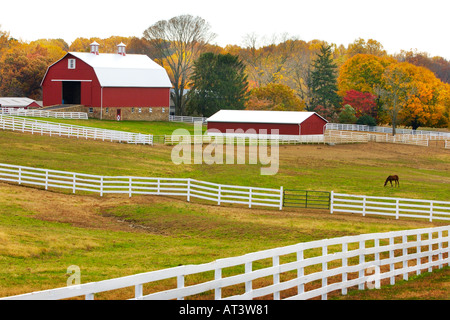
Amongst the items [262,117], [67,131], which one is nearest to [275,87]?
[262,117]

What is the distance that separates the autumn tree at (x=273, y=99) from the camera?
3816 inches

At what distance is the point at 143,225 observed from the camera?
89.1ft

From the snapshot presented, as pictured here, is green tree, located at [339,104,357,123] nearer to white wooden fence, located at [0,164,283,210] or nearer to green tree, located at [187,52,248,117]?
green tree, located at [187,52,248,117]

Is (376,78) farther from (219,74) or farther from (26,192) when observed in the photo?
(26,192)

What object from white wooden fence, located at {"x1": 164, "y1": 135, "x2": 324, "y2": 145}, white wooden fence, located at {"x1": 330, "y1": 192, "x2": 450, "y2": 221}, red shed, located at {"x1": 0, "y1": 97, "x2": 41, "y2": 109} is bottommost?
white wooden fence, located at {"x1": 330, "y1": 192, "x2": 450, "y2": 221}

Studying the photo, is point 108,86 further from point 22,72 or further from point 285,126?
point 22,72

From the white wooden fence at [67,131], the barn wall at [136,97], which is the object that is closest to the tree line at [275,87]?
the barn wall at [136,97]

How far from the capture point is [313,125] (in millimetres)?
75875

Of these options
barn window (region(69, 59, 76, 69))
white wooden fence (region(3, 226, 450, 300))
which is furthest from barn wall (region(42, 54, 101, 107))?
white wooden fence (region(3, 226, 450, 300))

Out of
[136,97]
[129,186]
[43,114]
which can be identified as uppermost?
[136,97]

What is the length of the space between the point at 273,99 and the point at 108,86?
27.6 m

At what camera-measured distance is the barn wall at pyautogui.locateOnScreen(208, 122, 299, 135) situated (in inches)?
2886

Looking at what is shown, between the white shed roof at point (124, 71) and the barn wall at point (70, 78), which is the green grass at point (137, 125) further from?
the white shed roof at point (124, 71)

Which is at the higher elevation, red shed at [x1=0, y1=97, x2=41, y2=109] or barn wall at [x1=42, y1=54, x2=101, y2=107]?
barn wall at [x1=42, y1=54, x2=101, y2=107]
